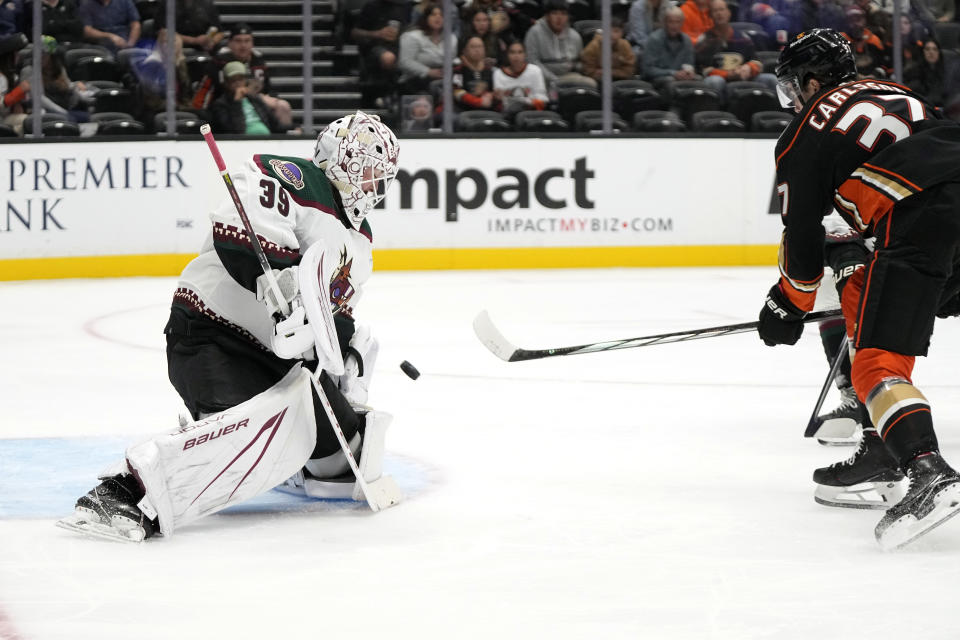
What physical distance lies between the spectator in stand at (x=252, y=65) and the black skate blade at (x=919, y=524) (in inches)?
248

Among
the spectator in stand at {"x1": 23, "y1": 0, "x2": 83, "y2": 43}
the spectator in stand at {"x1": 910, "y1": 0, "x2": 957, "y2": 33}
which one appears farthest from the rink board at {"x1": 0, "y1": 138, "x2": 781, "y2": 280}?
the spectator in stand at {"x1": 910, "y1": 0, "x2": 957, "y2": 33}

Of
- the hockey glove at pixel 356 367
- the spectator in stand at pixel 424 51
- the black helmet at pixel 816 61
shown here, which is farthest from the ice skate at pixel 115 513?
the spectator in stand at pixel 424 51

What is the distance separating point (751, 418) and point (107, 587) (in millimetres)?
2185

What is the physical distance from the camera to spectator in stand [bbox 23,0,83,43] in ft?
25.5

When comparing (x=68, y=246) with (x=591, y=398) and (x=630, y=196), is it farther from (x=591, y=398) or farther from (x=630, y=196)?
(x=591, y=398)

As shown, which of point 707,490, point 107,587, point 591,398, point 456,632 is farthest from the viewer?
point 591,398

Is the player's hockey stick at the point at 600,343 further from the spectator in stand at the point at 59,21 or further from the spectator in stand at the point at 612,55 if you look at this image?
the spectator in stand at the point at 612,55

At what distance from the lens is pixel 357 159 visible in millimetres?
2814

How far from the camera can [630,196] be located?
28.3 ft

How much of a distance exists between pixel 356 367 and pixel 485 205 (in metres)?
5.56

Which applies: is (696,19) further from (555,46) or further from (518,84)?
(518,84)

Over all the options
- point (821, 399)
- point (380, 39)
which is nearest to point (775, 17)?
point (380, 39)

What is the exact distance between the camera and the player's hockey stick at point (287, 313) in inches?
104

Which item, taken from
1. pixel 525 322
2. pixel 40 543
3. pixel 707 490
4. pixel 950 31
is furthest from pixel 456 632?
pixel 950 31
